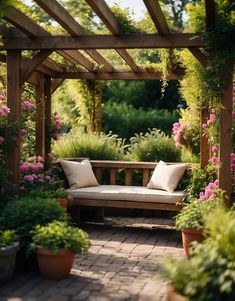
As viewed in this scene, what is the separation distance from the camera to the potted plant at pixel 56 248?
4.30 m

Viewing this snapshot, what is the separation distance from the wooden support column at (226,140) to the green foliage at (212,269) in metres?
1.86

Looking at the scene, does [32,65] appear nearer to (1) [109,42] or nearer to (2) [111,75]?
(1) [109,42]

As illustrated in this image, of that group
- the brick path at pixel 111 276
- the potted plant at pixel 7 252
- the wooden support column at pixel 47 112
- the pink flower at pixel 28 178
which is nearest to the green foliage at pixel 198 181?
the brick path at pixel 111 276

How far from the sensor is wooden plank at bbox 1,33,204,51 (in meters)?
5.62

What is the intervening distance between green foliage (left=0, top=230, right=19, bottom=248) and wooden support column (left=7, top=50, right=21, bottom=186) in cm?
173

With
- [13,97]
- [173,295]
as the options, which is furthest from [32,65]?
[173,295]

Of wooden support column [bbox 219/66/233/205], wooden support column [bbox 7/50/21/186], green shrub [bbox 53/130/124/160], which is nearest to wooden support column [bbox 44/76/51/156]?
green shrub [bbox 53/130/124/160]

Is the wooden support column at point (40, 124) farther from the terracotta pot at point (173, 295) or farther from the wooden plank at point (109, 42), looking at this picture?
the terracotta pot at point (173, 295)

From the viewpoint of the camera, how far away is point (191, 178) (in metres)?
6.61

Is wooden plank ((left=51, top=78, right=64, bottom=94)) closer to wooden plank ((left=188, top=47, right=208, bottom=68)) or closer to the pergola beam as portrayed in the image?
the pergola beam

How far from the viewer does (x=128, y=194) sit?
6590mm

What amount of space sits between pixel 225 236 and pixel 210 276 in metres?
0.36

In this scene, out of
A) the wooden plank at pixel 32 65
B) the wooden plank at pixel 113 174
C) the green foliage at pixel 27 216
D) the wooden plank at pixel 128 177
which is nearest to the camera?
the green foliage at pixel 27 216

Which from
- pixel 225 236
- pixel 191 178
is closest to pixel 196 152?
pixel 191 178
